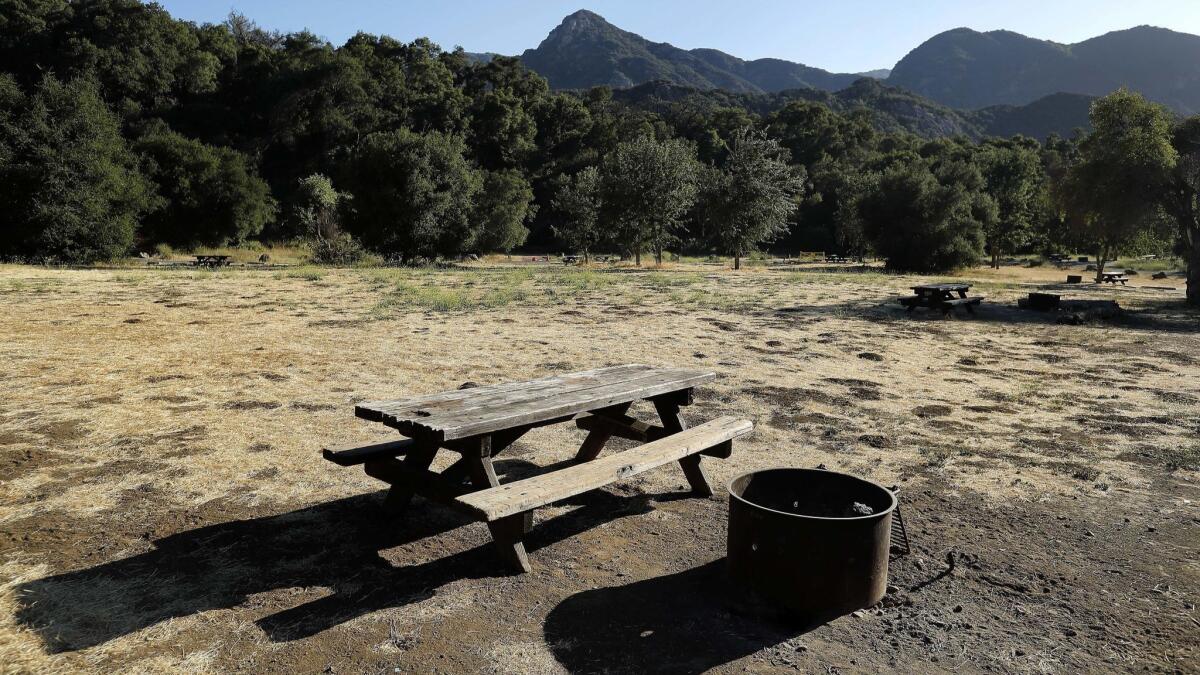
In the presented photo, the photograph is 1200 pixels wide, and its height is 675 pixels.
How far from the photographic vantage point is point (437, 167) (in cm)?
3634

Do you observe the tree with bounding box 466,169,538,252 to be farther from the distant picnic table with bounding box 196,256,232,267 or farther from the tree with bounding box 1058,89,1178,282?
the tree with bounding box 1058,89,1178,282

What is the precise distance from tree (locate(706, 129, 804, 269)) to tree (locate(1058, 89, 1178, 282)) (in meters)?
13.8

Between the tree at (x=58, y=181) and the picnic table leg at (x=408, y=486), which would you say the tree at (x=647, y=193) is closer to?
the tree at (x=58, y=181)

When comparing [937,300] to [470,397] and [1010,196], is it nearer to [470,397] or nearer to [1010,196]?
[470,397]

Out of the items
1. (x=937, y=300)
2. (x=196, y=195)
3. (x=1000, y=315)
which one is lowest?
(x=1000, y=315)

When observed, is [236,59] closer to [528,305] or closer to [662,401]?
[528,305]

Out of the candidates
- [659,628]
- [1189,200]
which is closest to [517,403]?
[659,628]

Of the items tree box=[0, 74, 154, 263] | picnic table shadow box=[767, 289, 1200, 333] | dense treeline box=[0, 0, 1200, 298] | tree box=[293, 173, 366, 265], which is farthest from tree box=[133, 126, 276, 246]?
picnic table shadow box=[767, 289, 1200, 333]

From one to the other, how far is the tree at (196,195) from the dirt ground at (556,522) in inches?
1385

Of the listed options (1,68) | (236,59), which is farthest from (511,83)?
(1,68)

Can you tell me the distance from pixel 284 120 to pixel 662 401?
64172 millimetres

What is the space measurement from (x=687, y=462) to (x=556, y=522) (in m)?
0.98

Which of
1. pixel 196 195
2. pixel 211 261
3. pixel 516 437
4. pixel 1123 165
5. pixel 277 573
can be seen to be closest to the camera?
pixel 277 573

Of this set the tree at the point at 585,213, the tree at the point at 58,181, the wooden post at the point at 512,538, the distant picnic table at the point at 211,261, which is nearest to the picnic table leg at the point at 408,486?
the wooden post at the point at 512,538
